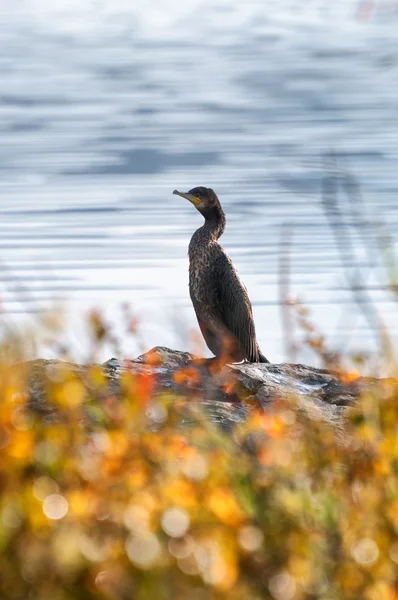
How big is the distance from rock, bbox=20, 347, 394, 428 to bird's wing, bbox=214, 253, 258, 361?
7.77 feet

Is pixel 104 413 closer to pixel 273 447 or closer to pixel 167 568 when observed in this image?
pixel 273 447

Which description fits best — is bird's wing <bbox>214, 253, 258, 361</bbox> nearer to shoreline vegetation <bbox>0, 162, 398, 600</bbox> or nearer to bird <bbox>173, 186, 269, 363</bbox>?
bird <bbox>173, 186, 269, 363</bbox>

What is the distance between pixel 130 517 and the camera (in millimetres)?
2352

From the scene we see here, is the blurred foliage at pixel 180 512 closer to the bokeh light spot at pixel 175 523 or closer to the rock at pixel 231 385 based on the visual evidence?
the bokeh light spot at pixel 175 523

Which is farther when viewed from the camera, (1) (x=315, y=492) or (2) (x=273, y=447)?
(1) (x=315, y=492)

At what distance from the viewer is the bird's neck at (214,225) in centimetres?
962

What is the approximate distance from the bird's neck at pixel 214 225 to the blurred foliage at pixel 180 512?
242 inches

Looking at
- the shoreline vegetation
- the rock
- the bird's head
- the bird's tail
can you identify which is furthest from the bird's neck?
the shoreline vegetation

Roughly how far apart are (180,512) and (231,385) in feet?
11.8

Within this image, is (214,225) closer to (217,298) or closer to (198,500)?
(217,298)

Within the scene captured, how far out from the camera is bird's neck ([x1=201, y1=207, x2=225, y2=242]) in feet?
31.6

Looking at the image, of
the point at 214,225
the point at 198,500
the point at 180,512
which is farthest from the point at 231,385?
the point at 214,225

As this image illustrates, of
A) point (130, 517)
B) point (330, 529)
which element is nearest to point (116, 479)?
point (130, 517)

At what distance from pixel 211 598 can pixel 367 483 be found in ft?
3.81
